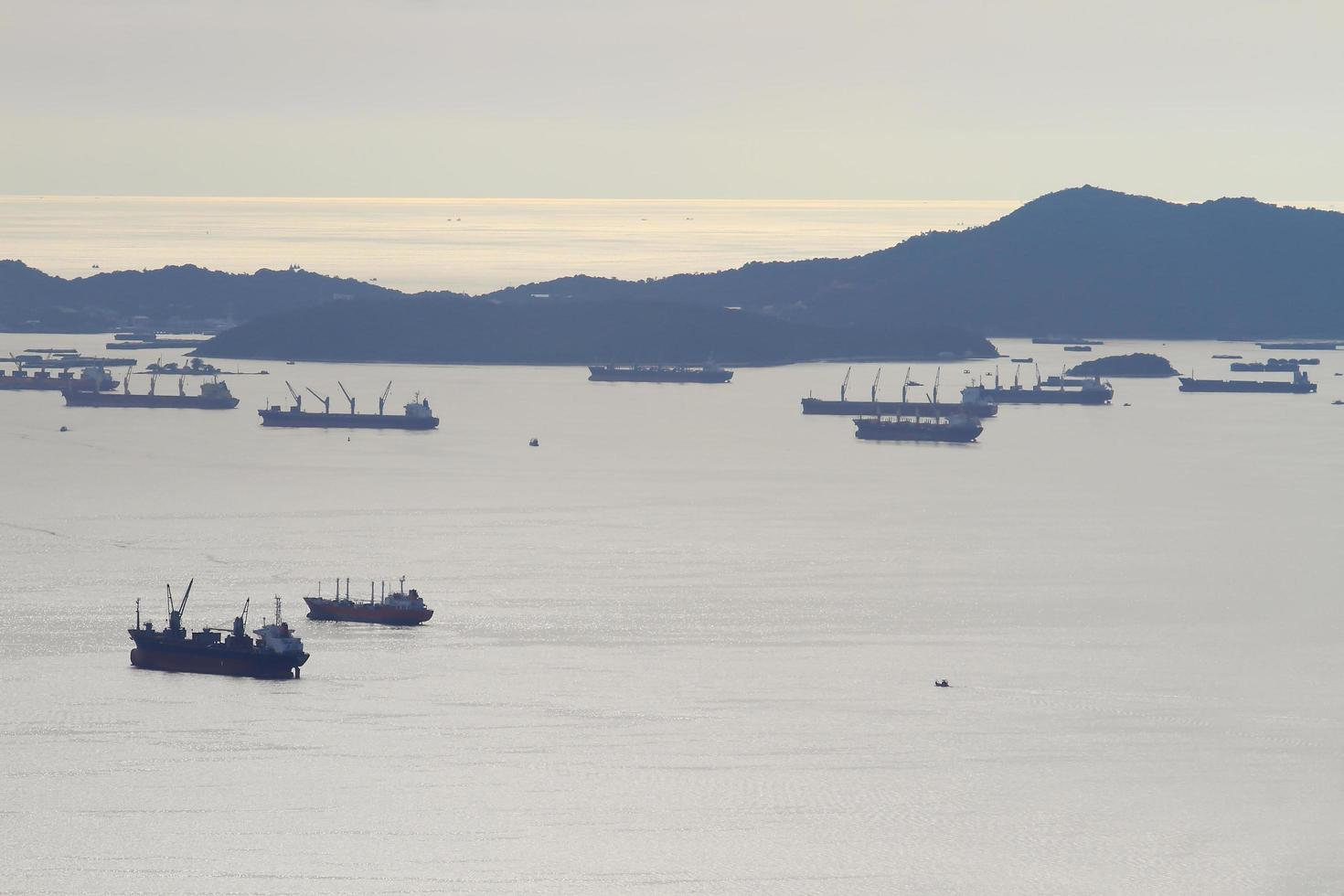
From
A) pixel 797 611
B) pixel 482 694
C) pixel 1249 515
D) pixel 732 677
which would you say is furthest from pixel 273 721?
pixel 1249 515

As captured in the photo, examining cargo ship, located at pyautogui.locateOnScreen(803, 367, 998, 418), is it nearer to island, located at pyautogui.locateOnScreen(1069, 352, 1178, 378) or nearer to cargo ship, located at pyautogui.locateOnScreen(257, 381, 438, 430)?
cargo ship, located at pyautogui.locateOnScreen(257, 381, 438, 430)

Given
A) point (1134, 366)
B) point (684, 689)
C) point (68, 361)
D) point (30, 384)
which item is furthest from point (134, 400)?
point (684, 689)

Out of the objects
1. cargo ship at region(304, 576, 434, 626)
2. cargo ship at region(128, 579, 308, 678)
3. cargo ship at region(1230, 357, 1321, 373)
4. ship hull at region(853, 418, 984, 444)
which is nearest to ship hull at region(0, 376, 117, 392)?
ship hull at region(853, 418, 984, 444)

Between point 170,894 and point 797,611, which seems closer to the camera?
point 170,894

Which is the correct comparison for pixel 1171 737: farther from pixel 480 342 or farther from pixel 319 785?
pixel 480 342

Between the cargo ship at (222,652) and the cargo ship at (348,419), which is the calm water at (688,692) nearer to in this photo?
the cargo ship at (222,652)

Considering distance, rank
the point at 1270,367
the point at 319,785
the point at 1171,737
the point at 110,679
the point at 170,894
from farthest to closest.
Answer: the point at 1270,367
the point at 110,679
the point at 1171,737
the point at 319,785
the point at 170,894

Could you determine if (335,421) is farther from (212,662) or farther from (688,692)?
(688,692)
